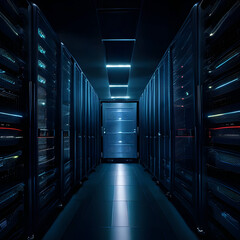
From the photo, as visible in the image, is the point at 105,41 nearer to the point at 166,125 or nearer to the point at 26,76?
the point at 166,125

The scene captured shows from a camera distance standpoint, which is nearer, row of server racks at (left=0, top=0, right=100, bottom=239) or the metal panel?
row of server racks at (left=0, top=0, right=100, bottom=239)

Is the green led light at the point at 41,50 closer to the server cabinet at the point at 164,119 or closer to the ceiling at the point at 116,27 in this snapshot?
the ceiling at the point at 116,27

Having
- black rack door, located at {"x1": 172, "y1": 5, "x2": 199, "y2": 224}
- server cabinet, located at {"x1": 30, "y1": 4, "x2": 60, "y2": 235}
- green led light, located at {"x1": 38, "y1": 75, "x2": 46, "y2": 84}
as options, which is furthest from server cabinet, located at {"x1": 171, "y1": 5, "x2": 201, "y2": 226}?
green led light, located at {"x1": 38, "y1": 75, "x2": 46, "y2": 84}

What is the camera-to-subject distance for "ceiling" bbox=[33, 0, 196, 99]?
2.35 m

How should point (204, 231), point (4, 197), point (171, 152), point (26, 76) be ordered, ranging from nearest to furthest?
point (4, 197) → point (26, 76) → point (204, 231) → point (171, 152)

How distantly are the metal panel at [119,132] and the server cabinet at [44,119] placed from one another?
5.34 meters

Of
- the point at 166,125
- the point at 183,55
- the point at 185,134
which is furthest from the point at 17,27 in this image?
the point at 166,125

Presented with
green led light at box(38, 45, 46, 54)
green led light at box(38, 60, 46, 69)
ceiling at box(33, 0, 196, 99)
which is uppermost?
ceiling at box(33, 0, 196, 99)

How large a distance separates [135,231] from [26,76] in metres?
1.81

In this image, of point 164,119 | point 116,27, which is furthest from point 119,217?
point 116,27

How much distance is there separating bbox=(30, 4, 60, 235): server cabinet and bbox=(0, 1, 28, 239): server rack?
0.08 meters

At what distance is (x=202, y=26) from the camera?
179cm

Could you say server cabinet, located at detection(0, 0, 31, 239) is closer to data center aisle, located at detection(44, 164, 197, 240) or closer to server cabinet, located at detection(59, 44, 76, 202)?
data center aisle, located at detection(44, 164, 197, 240)

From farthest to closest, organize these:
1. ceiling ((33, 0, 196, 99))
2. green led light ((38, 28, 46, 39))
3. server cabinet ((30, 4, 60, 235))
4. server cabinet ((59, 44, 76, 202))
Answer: server cabinet ((59, 44, 76, 202)) → ceiling ((33, 0, 196, 99)) → green led light ((38, 28, 46, 39)) → server cabinet ((30, 4, 60, 235))
